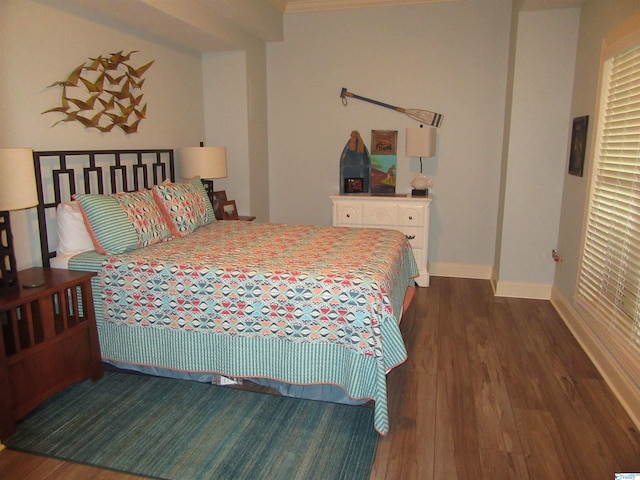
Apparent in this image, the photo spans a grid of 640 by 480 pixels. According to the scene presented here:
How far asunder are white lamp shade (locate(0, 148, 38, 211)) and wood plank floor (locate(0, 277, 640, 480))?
3.63 feet

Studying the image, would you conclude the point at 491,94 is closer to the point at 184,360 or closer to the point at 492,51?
the point at 492,51

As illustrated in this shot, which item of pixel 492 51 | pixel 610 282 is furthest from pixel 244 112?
pixel 610 282

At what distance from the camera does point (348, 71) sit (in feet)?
15.2

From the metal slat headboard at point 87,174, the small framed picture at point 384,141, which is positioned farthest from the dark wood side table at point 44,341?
the small framed picture at point 384,141

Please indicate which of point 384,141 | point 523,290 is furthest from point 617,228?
point 384,141

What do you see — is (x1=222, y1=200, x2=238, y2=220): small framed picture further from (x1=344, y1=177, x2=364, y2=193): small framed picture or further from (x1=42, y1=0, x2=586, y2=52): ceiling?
(x1=42, y1=0, x2=586, y2=52): ceiling

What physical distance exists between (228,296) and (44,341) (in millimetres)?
897

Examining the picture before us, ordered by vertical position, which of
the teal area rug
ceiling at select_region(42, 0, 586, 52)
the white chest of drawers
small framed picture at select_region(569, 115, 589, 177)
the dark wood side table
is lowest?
the teal area rug

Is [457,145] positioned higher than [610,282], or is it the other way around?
[457,145]

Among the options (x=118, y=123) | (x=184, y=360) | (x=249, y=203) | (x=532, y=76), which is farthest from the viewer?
(x=249, y=203)

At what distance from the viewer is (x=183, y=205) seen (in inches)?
129

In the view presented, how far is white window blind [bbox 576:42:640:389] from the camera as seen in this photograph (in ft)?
8.14

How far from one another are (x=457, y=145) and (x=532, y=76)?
0.95 metres

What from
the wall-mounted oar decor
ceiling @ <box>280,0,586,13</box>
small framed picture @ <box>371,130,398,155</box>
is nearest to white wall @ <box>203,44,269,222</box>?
ceiling @ <box>280,0,586,13</box>
